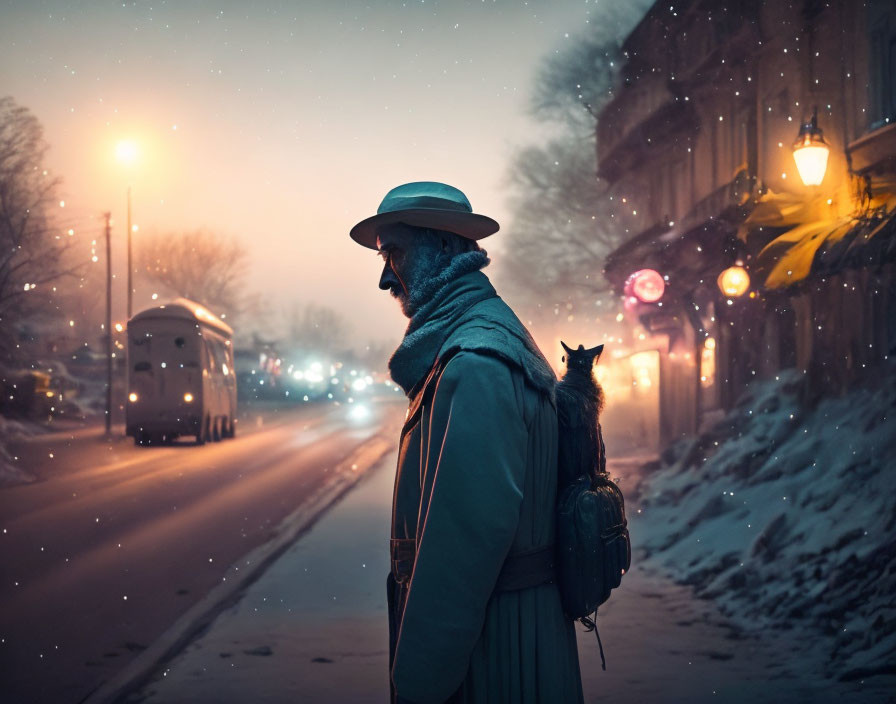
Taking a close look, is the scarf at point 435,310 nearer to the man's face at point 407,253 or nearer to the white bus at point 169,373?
the man's face at point 407,253

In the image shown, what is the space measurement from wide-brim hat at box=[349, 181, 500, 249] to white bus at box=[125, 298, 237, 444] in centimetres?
2566

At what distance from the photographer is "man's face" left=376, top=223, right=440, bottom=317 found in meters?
2.72

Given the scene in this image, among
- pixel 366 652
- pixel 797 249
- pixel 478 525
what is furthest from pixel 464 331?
pixel 797 249

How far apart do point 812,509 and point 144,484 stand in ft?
43.0

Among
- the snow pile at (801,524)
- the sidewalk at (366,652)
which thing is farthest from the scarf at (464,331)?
the snow pile at (801,524)

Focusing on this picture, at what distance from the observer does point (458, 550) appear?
2170 mm

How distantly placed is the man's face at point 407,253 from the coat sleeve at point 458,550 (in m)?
0.61

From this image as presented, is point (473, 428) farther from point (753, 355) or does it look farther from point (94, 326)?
point (94, 326)

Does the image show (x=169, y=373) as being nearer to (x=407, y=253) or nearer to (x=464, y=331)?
(x=407, y=253)

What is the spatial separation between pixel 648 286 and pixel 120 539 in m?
10.6

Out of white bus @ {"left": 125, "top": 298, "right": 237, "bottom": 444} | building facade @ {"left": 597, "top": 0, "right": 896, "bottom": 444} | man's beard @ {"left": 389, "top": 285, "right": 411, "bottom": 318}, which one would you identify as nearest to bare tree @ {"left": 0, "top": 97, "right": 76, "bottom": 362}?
white bus @ {"left": 125, "top": 298, "right": 237, "bottom": 444}

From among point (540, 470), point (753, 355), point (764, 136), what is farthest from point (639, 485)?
point (540, 470)

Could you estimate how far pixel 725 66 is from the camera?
17188mm

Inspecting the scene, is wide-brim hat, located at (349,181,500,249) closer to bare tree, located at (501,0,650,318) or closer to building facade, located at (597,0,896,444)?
building facade, located at (597,0,896,444)
